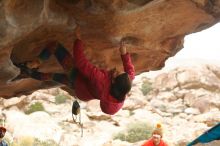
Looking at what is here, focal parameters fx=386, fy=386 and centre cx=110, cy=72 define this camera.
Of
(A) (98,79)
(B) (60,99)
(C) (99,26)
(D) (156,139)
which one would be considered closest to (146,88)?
(B) (60,99)

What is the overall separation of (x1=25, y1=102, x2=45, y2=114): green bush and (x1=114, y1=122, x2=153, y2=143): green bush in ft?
22.8

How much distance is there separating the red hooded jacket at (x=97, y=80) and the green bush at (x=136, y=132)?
16014mm

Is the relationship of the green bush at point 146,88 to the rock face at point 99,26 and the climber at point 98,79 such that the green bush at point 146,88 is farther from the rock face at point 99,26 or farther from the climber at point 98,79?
the climber at point 98,79

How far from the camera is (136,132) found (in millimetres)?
23234

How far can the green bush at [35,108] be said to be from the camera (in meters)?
26.4

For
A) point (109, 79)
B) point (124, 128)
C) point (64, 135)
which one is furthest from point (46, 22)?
point (124, 128)

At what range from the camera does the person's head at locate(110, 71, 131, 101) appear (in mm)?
5828

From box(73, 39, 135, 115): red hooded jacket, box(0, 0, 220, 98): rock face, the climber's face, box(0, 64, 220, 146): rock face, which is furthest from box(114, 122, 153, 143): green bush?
box(73, 39, 135, 115): red hooded jacket

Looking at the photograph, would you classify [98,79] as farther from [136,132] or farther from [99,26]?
[136,132]

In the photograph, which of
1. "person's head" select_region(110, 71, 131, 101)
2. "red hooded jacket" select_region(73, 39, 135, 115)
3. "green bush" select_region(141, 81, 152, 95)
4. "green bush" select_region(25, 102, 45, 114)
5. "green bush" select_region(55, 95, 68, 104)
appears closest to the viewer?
"person's head" select_region(110, 71, 131, 101)

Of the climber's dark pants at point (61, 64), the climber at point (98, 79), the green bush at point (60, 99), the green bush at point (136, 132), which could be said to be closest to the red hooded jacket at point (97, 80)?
the climber at point (98, 79)

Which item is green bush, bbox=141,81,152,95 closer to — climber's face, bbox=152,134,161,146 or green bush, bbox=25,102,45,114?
green bush, bbox=25,102,45,114

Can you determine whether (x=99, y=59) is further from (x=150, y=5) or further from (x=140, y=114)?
(x=140, y=114)

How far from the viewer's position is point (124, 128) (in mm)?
23844
